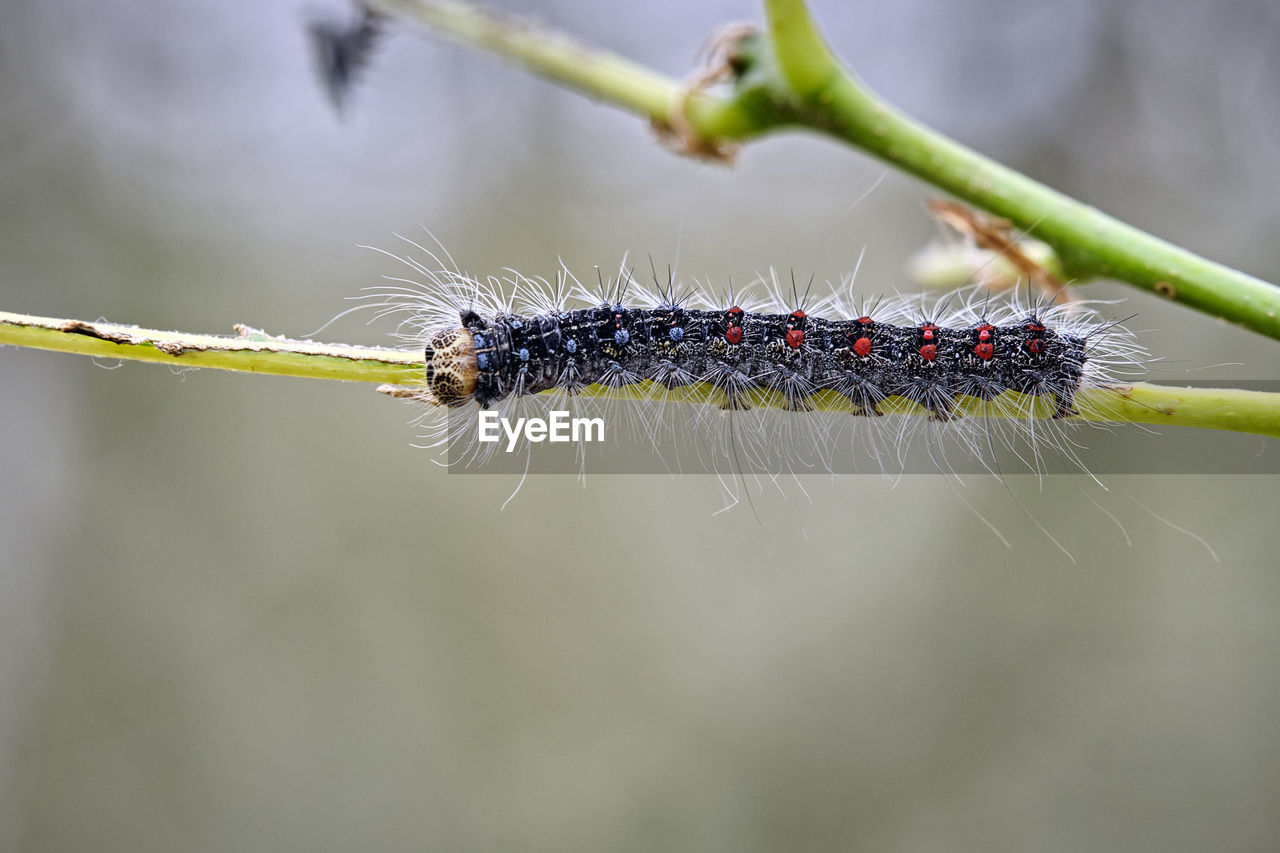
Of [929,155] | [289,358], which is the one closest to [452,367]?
[289,358]

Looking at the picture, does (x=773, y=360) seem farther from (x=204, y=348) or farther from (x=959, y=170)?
(x=204, y=348)

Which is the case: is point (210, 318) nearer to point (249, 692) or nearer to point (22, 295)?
point (22, 295)

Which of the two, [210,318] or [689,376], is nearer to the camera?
[689,376]

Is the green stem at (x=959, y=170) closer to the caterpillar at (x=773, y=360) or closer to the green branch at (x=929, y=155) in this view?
the green branch at (x=929, y=155)

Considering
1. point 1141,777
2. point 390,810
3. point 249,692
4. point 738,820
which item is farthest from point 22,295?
point 1141,777

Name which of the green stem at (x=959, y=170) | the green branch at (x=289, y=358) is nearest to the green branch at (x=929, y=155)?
the green stem at (x=959, y=170)

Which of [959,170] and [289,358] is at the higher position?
[959,170]
